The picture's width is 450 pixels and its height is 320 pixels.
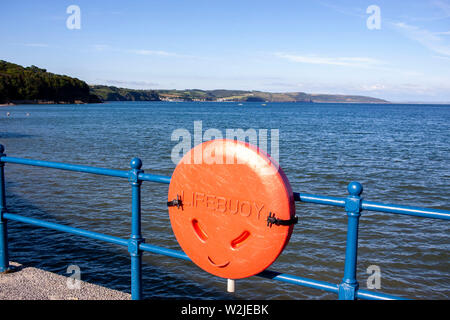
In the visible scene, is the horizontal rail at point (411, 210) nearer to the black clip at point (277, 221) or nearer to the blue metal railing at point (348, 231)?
the blue metal railing at point (348, 231)

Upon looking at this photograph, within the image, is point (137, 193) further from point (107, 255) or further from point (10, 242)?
point (10, 242)

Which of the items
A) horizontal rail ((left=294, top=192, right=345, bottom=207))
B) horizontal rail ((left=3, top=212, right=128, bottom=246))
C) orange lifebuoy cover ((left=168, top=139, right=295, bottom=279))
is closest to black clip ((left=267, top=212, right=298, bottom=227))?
orange lifebuoy cover ((left=168, top=139, right=295, bottom=279))

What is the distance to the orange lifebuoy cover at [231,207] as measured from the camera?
7.00 ft

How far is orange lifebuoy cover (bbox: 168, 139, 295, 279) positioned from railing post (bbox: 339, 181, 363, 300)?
286 millimetres

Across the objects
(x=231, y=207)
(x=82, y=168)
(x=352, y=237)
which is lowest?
(x=352, y=237)

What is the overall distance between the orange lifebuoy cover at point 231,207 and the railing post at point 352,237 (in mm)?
286

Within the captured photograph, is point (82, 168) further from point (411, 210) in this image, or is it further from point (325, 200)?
point (411, 210)

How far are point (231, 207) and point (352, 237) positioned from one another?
24.9 inches

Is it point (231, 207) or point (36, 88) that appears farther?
point (36, 88)

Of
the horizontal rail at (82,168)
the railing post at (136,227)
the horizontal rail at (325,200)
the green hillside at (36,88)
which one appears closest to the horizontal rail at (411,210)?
the horizontal rail at (325,200)

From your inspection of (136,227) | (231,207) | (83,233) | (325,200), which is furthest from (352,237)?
(83,233)

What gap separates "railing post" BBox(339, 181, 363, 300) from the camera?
82.3 inches

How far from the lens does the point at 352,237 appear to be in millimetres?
2129
